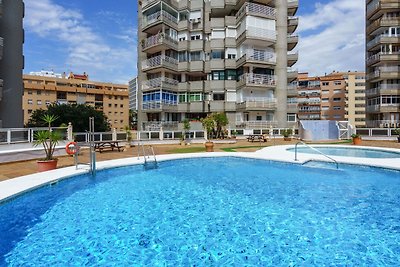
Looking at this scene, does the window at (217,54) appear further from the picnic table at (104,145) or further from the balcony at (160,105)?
the picnic table at (104,145)

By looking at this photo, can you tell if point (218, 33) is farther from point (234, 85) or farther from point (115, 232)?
point (115, 232)

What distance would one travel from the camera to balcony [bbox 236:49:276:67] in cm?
3594

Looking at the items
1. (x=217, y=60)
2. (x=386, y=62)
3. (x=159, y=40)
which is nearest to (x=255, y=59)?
(x=217, y=60)

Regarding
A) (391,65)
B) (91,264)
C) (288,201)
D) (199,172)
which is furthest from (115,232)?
(391,65)

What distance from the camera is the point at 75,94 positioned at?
8694cm

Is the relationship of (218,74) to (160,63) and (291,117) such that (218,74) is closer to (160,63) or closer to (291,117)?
(160,63)

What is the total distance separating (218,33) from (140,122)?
1977 centimetres

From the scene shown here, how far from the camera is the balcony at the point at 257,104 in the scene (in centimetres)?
3588

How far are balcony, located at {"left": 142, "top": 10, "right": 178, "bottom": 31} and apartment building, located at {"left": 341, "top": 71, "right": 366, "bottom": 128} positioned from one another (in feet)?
230

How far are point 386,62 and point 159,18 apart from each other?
42.0 meters

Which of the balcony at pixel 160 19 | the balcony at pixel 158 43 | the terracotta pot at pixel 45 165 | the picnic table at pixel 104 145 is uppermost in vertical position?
the balcony at pixel 160 19

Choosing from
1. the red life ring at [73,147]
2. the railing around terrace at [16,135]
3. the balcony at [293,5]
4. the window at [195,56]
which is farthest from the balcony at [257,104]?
the red life ring at [73,147]

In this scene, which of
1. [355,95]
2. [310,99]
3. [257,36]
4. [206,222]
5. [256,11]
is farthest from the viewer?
[310,99]

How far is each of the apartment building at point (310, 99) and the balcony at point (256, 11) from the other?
53996mm
